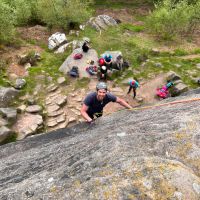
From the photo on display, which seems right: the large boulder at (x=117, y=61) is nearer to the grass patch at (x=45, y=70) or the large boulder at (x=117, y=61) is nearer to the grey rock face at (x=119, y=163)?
the grass patch at (x=45, y=70)

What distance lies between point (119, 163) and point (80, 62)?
1652 cm

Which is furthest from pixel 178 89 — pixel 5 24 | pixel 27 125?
pixel 5 24

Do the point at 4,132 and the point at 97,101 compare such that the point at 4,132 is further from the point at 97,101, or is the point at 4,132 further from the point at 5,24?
the point at 5,24

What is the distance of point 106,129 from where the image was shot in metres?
11.7

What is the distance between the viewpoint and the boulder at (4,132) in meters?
15.9

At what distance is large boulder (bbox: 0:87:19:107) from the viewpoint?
18994 millimetres

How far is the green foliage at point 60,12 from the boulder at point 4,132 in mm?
16987

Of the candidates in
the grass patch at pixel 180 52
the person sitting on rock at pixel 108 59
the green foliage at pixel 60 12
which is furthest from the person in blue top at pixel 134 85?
the green foliage at pixel 60 12

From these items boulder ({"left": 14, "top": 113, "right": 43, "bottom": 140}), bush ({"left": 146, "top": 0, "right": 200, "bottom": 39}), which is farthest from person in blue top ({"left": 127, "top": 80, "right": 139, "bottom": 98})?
bush ({"left": 146, "top": 0, "right": 200, "bottom": 39})

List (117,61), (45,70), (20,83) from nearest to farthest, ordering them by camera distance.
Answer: (20,83) → (45,70) → (117,61)

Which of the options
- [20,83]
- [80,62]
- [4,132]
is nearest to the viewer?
[4,132]

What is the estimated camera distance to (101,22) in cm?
3241

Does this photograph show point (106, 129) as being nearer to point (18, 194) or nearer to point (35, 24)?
point (18, 194)

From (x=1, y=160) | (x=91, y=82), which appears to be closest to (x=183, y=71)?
(x=91, y=82)
